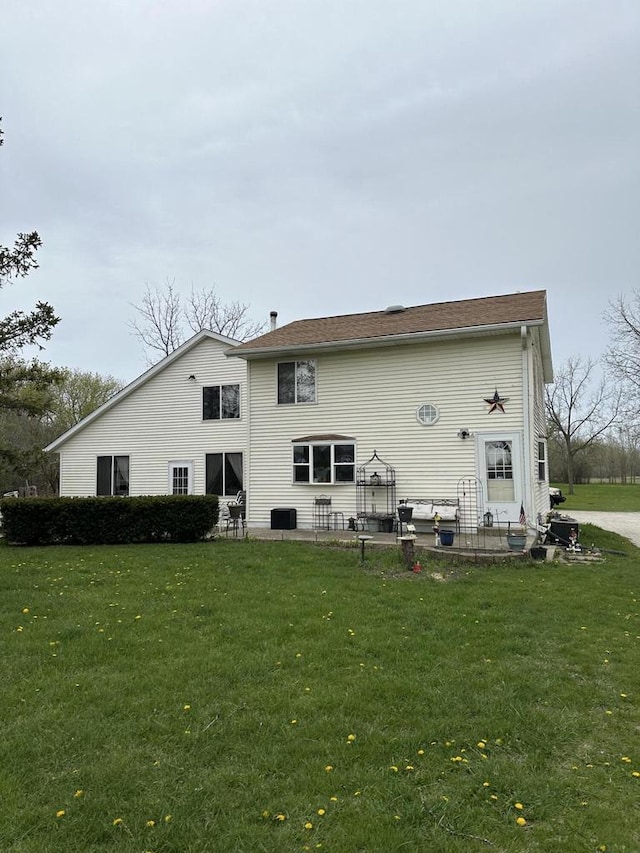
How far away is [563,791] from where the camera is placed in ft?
9.12

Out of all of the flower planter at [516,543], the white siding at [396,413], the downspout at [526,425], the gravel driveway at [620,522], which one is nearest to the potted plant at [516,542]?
the flower planter at [516,543]

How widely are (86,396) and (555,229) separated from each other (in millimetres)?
30649

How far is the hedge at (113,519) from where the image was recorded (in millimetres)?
12070

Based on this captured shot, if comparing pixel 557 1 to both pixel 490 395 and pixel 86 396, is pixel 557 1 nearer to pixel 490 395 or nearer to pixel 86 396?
pixel 490 395

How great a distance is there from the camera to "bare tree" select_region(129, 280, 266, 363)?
3089 cm

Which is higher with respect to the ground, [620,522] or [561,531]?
[561,531]

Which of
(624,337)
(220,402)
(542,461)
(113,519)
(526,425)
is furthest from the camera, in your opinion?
(624,337)

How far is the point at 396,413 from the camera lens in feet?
44.1

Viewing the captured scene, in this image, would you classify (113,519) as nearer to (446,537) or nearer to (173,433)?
(173,433)

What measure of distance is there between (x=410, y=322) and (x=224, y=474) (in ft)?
24.0

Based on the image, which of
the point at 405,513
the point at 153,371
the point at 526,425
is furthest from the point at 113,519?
the point at 526,425

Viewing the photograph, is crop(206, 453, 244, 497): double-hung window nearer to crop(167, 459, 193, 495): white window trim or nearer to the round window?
crop(167, 459, 193, 495): white window trim

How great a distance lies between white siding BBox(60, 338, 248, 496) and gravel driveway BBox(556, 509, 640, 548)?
1191cm

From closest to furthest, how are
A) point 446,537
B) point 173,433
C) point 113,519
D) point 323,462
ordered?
1. point 446,537
2. point 113,519
3. point 323,462
4. point 173,433
